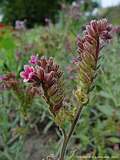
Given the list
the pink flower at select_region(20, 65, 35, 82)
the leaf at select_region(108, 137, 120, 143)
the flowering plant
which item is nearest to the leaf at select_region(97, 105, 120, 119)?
the leaf at select_region(108, 137, 120, 143)

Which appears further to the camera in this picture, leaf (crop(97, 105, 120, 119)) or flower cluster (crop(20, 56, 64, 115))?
leaf (crop(97, 105, 120, 119))

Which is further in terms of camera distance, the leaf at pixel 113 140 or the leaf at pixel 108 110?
the leaf at pixel 108 110

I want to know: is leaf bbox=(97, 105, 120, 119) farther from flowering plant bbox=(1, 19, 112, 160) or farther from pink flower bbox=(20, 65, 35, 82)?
pink flower bbox=(20, 65, 35, 82)

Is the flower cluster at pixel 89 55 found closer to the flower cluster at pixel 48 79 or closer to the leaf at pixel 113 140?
the flower cluster at pixel 48 79

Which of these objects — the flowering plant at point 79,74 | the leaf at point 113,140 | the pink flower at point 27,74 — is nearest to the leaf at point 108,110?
the leaf at point 113,140

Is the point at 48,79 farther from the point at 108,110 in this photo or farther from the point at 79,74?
the point at 108,110

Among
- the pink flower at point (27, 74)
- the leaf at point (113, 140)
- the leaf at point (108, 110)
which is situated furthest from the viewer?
the leaf at point (108, 110)

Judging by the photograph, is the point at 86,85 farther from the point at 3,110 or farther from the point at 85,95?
the point at 3,110
